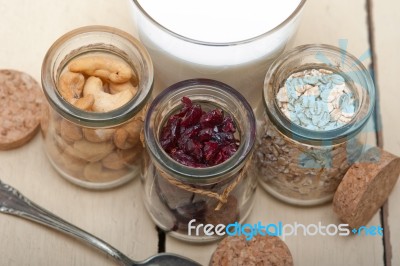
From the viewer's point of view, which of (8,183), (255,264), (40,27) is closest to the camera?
(255,264)

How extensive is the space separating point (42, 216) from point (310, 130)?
0.42 metres

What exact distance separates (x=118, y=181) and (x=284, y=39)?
1.11 feet

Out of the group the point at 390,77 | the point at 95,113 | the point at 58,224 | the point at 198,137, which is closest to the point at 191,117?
the point at 198,137

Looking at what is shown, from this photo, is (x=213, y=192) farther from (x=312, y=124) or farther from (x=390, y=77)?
(x=390, y=77)

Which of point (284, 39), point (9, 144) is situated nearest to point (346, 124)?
point (284, 39)

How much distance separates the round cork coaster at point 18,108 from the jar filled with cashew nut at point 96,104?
49 millimetres

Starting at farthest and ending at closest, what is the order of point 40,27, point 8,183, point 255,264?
point 40,27
point 8,183
point 255,264

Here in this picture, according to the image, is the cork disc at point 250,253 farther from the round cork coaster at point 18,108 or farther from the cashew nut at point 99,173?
the round cork coaster at point 18,108

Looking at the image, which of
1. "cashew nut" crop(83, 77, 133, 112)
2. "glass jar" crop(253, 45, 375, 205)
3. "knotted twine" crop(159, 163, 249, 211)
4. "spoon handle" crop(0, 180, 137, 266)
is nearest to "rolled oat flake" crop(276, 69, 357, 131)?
"glass jar" crop(253, 45, 375, 205)

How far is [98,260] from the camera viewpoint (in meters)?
1.21

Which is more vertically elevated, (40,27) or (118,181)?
(40,27)

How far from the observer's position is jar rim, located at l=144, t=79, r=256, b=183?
3.56 feet

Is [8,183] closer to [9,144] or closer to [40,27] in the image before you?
[9,144]

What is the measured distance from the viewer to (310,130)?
1138mm
